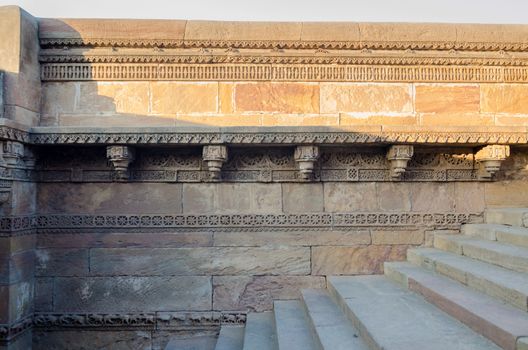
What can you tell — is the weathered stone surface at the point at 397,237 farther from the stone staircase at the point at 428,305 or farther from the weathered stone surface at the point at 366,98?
the weathered stone surface at the point at 366,98

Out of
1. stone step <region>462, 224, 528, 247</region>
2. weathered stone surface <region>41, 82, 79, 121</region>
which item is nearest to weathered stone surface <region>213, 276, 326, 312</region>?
stone step <region>462, 224, 528, 247</region>

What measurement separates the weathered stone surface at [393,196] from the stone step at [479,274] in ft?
1.59

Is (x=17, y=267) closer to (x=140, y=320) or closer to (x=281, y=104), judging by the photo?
(x=140, y=320)

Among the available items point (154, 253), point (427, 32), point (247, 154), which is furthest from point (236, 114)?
point (427, 32)

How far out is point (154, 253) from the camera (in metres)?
4.19

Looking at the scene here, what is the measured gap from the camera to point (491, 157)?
4016mm

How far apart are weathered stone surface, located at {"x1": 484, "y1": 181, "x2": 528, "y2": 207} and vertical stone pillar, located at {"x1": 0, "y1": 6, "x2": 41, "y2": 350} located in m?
4.75

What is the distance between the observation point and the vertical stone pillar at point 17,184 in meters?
3.75

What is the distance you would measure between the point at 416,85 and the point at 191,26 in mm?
2491

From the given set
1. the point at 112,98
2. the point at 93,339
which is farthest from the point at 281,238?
the point at 112,98

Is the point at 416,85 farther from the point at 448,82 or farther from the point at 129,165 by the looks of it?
the point at 129,165

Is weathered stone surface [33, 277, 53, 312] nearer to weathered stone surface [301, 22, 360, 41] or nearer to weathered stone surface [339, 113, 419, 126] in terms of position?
weathered stone surface [339, 113, 419, 126]

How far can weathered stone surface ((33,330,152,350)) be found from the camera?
4.16 metres

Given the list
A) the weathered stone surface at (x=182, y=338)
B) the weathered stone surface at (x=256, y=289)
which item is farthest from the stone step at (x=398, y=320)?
the weathered stone surface at (x=182, y=338)
